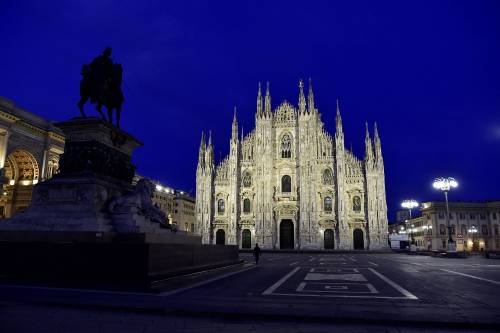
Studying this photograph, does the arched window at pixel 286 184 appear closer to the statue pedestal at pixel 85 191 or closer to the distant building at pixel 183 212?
the statue pedestal at pixel 85 191

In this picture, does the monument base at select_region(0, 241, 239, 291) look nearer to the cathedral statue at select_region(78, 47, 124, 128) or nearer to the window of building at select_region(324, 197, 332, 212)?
the cathedral statue at select_region(78, 47, 124, 128)

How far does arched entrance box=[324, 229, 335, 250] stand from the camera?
148ft

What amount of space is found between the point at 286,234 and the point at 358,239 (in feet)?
31.6

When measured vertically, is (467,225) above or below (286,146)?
below

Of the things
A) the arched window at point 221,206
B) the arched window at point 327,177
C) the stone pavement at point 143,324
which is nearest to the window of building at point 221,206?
the arched window at point 221,206

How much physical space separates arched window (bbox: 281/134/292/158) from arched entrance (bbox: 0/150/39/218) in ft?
101

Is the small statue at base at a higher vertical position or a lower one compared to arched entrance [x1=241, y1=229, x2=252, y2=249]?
higher

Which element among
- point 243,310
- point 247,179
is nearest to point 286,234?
point 247,179

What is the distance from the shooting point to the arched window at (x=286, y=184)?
4803 centimetres

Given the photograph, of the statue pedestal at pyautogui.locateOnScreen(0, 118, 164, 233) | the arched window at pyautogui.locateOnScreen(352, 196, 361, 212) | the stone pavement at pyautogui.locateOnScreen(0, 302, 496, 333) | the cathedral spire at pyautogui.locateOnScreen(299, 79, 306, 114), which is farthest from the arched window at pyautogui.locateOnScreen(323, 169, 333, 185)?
the stone pavement at pyautogui.locateOnScreen(0, 302, 496, 333)

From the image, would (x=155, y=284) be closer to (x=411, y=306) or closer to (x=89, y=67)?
(x=411, y=306)

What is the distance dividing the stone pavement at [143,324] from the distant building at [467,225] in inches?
2805

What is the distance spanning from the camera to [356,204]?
45844mm

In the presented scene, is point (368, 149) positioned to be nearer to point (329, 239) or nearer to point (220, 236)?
point (329, 239)
